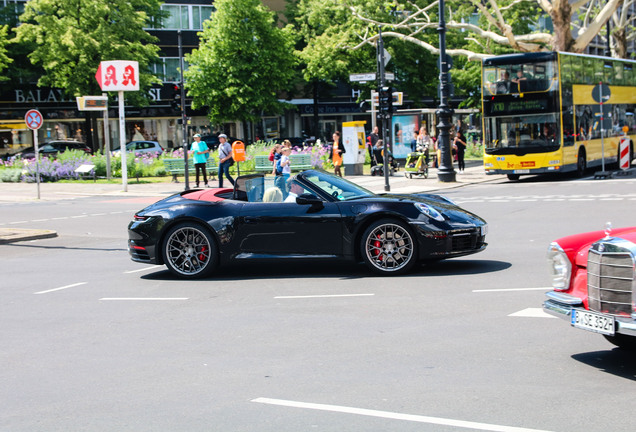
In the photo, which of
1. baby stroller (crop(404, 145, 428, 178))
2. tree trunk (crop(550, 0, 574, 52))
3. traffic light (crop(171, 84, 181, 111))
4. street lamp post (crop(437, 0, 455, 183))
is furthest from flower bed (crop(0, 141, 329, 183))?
tree trunk (crop(550, 0, 574, 52))

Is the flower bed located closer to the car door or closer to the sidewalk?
the sidewalk

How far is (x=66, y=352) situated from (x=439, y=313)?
3.24 m

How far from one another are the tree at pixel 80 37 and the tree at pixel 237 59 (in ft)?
11.5

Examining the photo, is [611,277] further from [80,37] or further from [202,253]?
[80,37]

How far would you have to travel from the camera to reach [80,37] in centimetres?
5038

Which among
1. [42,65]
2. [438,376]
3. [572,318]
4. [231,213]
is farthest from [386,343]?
[42,65]

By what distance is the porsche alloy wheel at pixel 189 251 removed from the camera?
35.3 feet

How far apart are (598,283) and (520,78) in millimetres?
23411

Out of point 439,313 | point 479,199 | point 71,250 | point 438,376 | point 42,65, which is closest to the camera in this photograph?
point 438,376

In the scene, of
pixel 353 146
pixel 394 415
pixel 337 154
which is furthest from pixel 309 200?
pixel 353 146

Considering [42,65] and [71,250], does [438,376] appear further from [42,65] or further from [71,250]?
[42,65]

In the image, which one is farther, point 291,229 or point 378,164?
point 378,164

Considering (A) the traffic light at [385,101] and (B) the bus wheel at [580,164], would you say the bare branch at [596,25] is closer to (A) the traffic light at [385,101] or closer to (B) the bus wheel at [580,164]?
(B) the bus wheel at [580,164]

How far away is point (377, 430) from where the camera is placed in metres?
4.73
